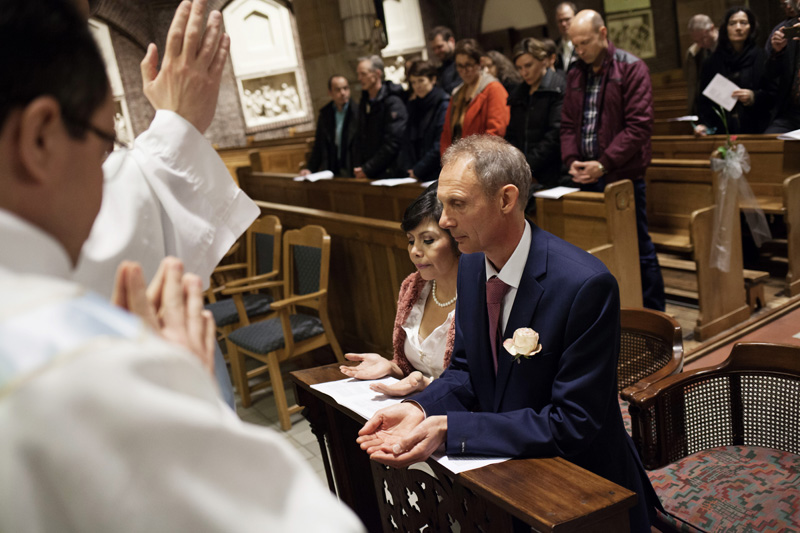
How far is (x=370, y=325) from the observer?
461 cm

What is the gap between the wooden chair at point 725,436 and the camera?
192 cm

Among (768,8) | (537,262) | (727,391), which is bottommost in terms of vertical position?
(727,391)

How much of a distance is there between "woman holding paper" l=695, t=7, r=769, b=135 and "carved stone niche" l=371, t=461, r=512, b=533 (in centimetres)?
398

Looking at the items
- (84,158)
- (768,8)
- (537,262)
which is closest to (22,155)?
(84,158)

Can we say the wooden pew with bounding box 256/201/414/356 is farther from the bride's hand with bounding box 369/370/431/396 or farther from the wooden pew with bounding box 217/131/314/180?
the wooden pew with bounding box 217/131/314/180

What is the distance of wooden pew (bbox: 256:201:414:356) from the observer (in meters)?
4.06

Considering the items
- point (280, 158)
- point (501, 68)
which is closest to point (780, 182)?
point (501, 68)

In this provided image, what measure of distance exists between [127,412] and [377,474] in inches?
70.0

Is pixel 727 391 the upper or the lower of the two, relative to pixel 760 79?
lower

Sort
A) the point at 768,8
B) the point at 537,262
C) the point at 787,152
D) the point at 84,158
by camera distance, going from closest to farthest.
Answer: the point at 84,158 → the point at 537,262 → the point at 787,152 → the point at 768,8

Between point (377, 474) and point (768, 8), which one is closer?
point (377, 474)

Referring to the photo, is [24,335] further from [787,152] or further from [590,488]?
[787,152]

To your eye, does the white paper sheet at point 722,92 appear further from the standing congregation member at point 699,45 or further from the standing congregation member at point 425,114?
the standing congregation member at point 425,114

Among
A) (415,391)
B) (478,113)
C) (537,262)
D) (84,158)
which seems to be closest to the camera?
(84,158)
